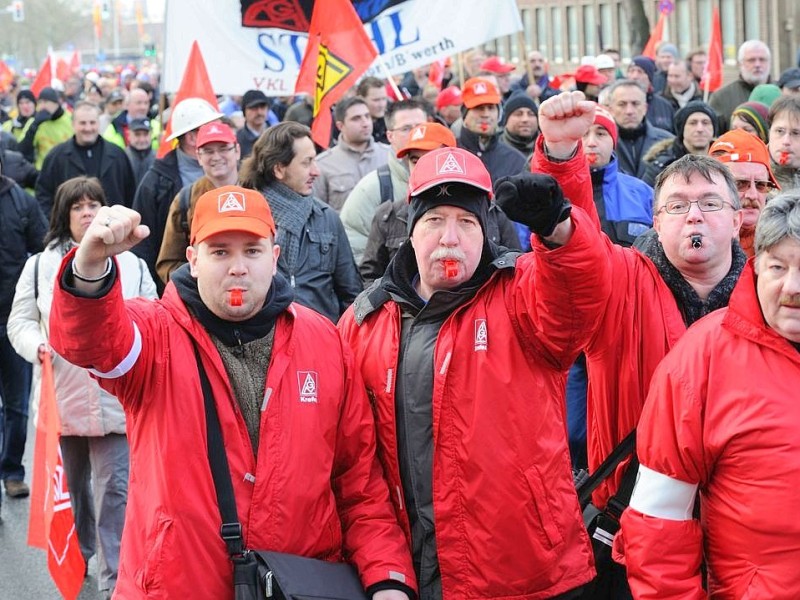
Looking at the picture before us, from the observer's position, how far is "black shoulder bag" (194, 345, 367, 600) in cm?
340

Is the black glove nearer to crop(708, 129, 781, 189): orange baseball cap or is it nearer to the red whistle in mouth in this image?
the red whistle in mouth

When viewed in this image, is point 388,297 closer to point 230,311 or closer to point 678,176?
point 230,311

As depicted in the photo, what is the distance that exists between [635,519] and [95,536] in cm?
416

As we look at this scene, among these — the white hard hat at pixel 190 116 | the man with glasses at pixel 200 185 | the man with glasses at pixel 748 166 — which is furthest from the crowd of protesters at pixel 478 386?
the white hard hat at pixel 190 116

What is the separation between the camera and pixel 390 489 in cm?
385

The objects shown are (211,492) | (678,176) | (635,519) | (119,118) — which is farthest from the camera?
(119,118)

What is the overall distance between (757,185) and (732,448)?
2.22 metres

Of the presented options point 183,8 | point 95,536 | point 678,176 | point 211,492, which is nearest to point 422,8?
point 183,8

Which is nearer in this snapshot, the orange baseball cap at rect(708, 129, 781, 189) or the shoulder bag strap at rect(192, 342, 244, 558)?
the shoulder bag strap at rect(192, 342, 244, 558)

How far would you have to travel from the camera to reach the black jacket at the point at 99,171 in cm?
1134

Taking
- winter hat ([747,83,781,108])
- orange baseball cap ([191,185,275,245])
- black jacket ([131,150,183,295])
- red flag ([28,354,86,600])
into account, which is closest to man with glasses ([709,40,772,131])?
winter hat ([747,83,781,108])

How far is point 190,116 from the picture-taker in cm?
865

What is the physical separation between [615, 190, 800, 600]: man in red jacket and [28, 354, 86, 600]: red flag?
3.15 meters

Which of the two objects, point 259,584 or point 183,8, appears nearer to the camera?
point 259,584
